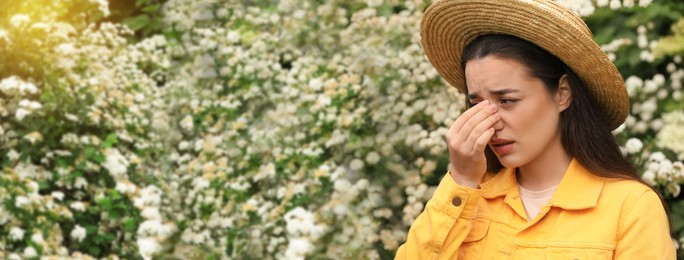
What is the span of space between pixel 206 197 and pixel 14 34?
5.31 ft

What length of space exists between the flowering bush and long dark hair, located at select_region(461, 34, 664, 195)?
4.39 feet

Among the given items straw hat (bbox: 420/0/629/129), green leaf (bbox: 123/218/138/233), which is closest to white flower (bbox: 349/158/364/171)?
green leaf (bbox: 123/218/138/233)

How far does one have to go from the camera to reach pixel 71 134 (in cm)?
530

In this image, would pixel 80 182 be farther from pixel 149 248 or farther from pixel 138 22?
pixel 138 22

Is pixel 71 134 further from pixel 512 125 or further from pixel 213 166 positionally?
pixel 512 125

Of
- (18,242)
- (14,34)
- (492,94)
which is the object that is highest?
(14,34)

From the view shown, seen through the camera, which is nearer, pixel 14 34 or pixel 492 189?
pixel 492 189

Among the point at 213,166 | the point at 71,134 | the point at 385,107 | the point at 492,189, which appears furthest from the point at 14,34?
the point at 492,189

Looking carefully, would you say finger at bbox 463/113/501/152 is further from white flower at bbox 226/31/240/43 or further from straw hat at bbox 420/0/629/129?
white flower at bbox 226/31/240/43

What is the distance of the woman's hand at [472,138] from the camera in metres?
1.94

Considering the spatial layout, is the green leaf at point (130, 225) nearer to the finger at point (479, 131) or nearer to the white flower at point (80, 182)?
the white flower at point (80, 182)

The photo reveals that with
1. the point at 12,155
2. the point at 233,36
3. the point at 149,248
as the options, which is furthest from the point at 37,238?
the point at 233,36

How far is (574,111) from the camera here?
2.05 meters

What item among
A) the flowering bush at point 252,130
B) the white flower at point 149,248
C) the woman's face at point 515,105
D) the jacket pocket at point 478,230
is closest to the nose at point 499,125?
the woman's face at point 515,105
